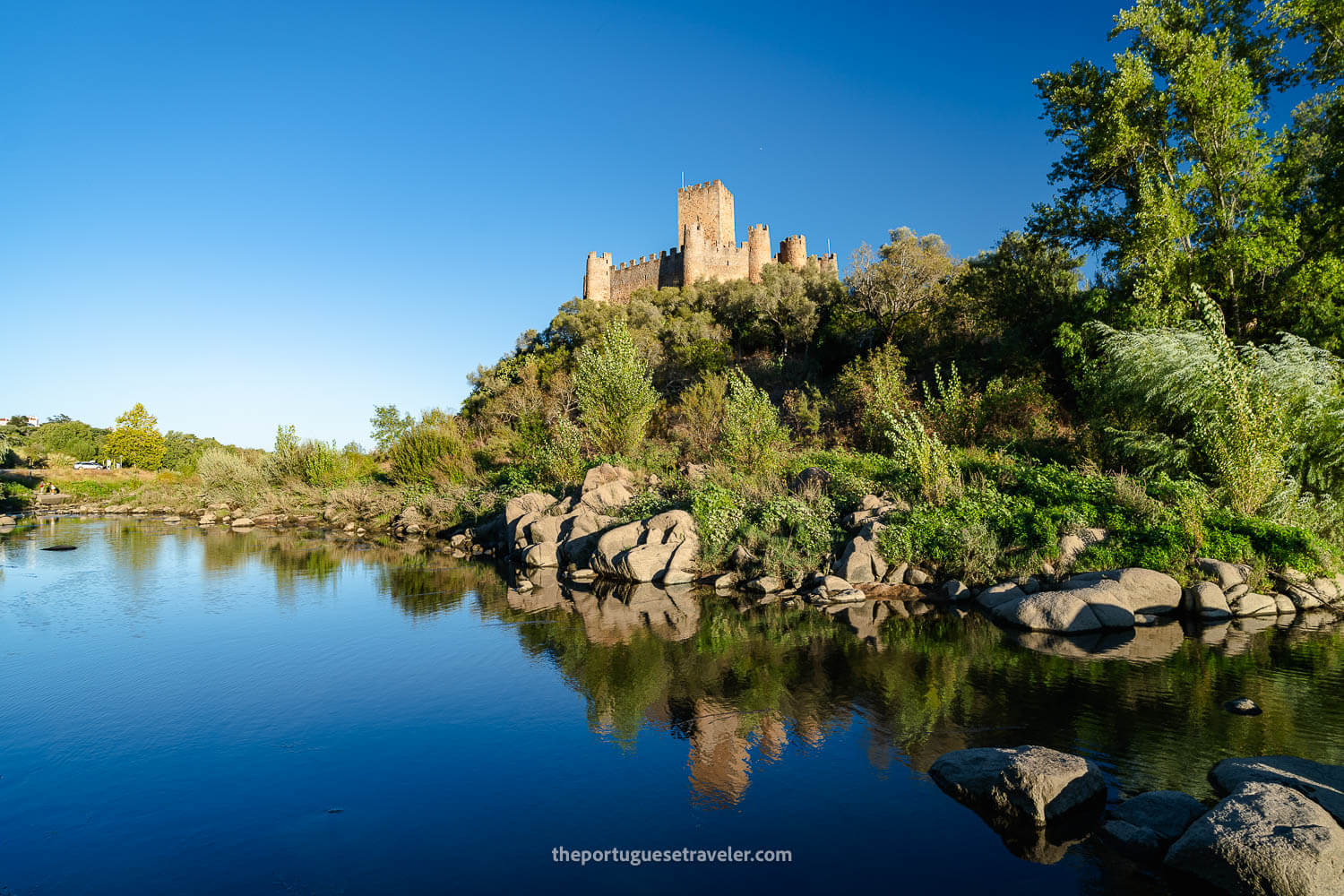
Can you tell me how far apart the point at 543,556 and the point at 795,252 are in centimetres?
4412

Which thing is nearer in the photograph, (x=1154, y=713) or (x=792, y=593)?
(x=1154, y=713)

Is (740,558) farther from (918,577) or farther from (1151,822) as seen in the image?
(1151,822)

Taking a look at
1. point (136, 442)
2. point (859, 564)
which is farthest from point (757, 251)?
point (136, 442)

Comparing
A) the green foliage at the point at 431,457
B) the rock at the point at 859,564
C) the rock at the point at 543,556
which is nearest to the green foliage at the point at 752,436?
the rock at the point at 859,564

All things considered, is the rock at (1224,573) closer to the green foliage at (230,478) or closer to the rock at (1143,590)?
the rock at (1143,590)

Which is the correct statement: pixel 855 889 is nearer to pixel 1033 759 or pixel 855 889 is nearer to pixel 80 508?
pixel 1033 759

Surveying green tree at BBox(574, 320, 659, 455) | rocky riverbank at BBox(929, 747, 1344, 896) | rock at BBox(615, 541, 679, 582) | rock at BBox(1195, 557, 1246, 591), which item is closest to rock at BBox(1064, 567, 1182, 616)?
rock at BBox(1195, 557, 1246, 591)

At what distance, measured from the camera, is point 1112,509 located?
43.4 feet

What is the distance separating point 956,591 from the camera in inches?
521

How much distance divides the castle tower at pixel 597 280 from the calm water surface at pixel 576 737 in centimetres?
4790

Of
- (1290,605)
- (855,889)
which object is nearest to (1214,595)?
(1290,605)

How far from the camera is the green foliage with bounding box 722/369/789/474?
18.9 metres

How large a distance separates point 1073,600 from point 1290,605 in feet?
14.0

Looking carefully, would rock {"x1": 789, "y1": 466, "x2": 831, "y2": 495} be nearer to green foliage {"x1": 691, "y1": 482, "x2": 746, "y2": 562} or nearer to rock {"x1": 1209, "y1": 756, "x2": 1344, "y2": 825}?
green foliage {"x1": 691, "y1": 482, "x2": 746, "y2": 562}
